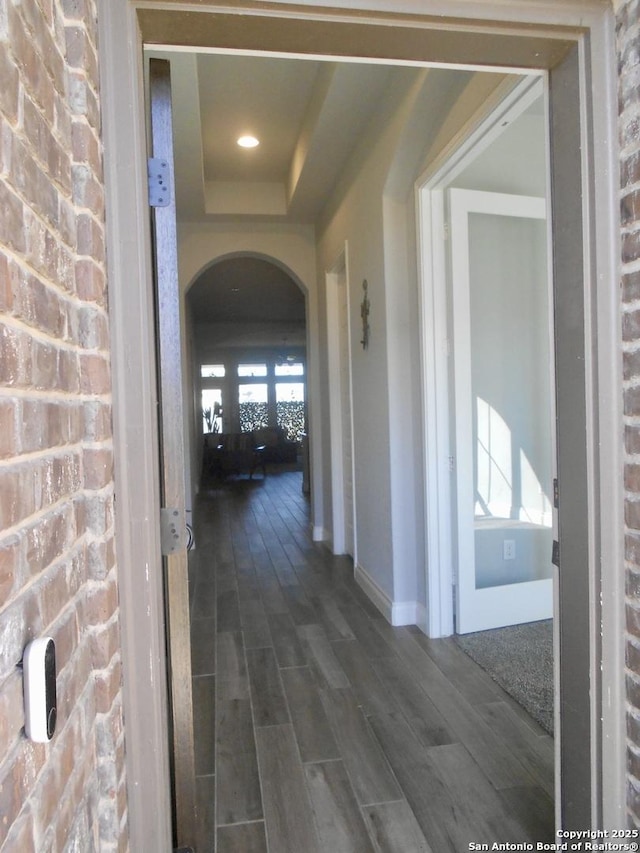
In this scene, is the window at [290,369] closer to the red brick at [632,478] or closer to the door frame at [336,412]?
the door frame at [336,412]

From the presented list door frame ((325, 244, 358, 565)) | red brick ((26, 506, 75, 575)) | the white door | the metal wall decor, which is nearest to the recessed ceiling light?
door frame ((325, 244, 358, 565))

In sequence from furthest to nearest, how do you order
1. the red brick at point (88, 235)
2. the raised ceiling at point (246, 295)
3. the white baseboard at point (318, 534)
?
the raised ceiling at point (246, 295), the white baseboard at point (318, 534), the red brick at point (88, 235)

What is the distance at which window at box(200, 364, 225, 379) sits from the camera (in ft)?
43.9

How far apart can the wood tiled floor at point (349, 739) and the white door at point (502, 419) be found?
1.66ft

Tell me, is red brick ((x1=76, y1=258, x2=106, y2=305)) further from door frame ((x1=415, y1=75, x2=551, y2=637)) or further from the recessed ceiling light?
the recessed ceiling light

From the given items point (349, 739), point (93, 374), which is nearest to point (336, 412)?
point (349, 739)

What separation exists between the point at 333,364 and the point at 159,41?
12.2 ft

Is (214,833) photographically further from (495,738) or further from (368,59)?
(368,59)

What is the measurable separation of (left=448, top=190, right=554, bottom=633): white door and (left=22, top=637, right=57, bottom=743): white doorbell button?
250cm

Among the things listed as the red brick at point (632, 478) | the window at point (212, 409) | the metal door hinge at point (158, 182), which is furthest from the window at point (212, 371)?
the red brick at point (632, 478)

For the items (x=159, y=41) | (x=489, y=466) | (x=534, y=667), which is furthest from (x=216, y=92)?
(x=534, y=667)

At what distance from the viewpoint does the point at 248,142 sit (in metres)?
4.08

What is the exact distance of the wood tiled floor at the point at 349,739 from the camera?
169 centimetres

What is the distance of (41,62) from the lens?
82cm
